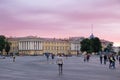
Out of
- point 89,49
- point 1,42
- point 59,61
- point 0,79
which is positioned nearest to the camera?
point 0,79

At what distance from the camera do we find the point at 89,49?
194750mm

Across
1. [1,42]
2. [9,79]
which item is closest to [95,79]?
[9,79]

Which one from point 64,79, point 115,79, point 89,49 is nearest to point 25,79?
point 64,79

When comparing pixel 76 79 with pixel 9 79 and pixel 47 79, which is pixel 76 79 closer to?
pixel 47 79

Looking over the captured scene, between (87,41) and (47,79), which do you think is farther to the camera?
(87,41)

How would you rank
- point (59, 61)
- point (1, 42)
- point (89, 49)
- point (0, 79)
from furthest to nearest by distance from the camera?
point (89, 49)
point (1, 42)
point (59, 61)
point (0, 79)

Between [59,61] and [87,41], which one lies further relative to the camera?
[87,41]

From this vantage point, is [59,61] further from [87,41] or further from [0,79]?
[87,41]

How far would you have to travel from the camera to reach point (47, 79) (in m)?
23.8

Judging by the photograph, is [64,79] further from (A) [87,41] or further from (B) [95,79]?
(A) [87,41]

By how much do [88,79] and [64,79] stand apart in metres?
1.51

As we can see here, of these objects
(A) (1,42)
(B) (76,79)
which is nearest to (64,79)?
(B) (76,79)

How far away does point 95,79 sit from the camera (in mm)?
23906

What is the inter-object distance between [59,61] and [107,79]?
674 centimetres
